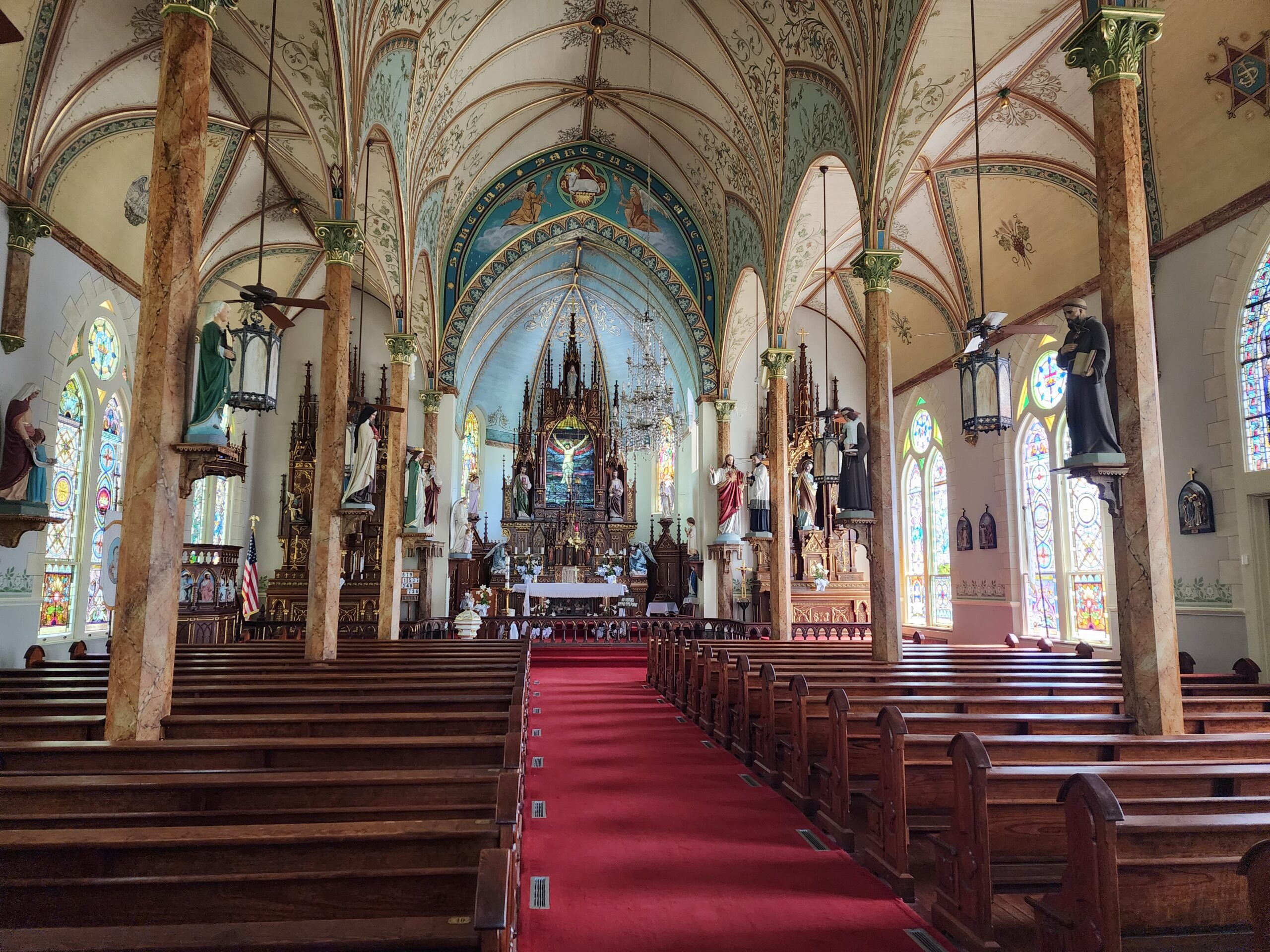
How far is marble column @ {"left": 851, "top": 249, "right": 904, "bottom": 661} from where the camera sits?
10.6 meters

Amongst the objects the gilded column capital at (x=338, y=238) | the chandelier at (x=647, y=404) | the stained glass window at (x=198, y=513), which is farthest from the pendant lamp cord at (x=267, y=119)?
the chandelier at (x=647, y=404)

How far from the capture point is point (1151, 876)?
10.1 feet

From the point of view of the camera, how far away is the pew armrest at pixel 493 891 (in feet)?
6.48

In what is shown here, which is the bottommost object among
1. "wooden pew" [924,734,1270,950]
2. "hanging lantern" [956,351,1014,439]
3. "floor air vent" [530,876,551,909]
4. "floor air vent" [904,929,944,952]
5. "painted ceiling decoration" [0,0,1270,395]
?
"floor air vent" [904,929,944,952]

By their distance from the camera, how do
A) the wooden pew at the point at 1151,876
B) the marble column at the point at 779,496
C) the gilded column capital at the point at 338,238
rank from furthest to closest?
the marble column at the point at 779,496 → the gilded column capital at the point at 338,238 → the wooden pew at the point at 1151,876

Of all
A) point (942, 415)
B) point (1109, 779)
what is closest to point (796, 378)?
point (942, 415)

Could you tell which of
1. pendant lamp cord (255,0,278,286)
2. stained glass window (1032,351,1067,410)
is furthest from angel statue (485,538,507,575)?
stained glass window (1032,351,1067,410)

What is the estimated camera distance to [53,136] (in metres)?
12.1

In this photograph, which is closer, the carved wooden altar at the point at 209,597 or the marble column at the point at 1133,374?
the marble column at the point at 1133,374

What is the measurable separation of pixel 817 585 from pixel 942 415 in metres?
4.97

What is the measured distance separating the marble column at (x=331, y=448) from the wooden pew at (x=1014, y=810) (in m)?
7.65

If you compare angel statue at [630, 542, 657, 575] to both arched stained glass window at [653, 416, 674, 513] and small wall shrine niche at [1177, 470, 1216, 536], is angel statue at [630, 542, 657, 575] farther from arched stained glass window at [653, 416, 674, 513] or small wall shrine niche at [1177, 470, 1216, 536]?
small wall shrine niche at [1177, 470, 1216, 536]

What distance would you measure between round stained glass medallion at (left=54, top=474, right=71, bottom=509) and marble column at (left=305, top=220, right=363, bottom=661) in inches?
231

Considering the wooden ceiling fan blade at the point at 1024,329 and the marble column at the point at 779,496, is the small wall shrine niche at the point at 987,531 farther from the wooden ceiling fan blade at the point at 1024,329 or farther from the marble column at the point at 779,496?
the wooden ceiling fan blade at the point at 1024,329
